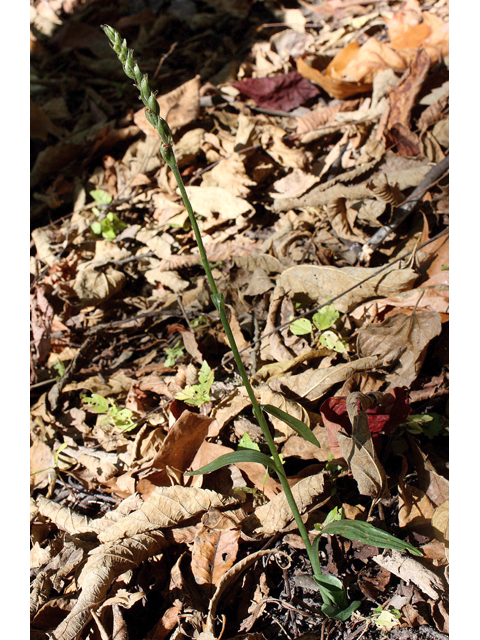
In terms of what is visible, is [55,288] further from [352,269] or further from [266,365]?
[352,269]

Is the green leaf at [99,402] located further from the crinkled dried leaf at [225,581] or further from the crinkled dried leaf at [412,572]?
the crinkled dried leaf at [412,572]

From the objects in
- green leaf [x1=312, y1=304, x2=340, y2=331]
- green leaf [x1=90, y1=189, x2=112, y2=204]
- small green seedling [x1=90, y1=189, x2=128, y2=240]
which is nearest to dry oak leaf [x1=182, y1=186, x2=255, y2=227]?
small green seedling [x1=90, y1=189, x2=128, y2=240]

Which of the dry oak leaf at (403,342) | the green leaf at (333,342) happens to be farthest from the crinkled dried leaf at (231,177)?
the dry oak leaf at (403,342)

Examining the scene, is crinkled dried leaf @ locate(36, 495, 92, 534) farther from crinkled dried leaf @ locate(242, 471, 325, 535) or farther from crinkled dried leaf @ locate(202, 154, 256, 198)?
crinkled dried leaf @ locate(202, 154, 256, 198)

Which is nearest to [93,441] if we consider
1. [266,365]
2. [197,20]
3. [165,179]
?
[266,365]

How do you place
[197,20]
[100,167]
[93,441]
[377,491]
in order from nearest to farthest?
[377,491]
[93,441]
[100,167]
[197,20]
